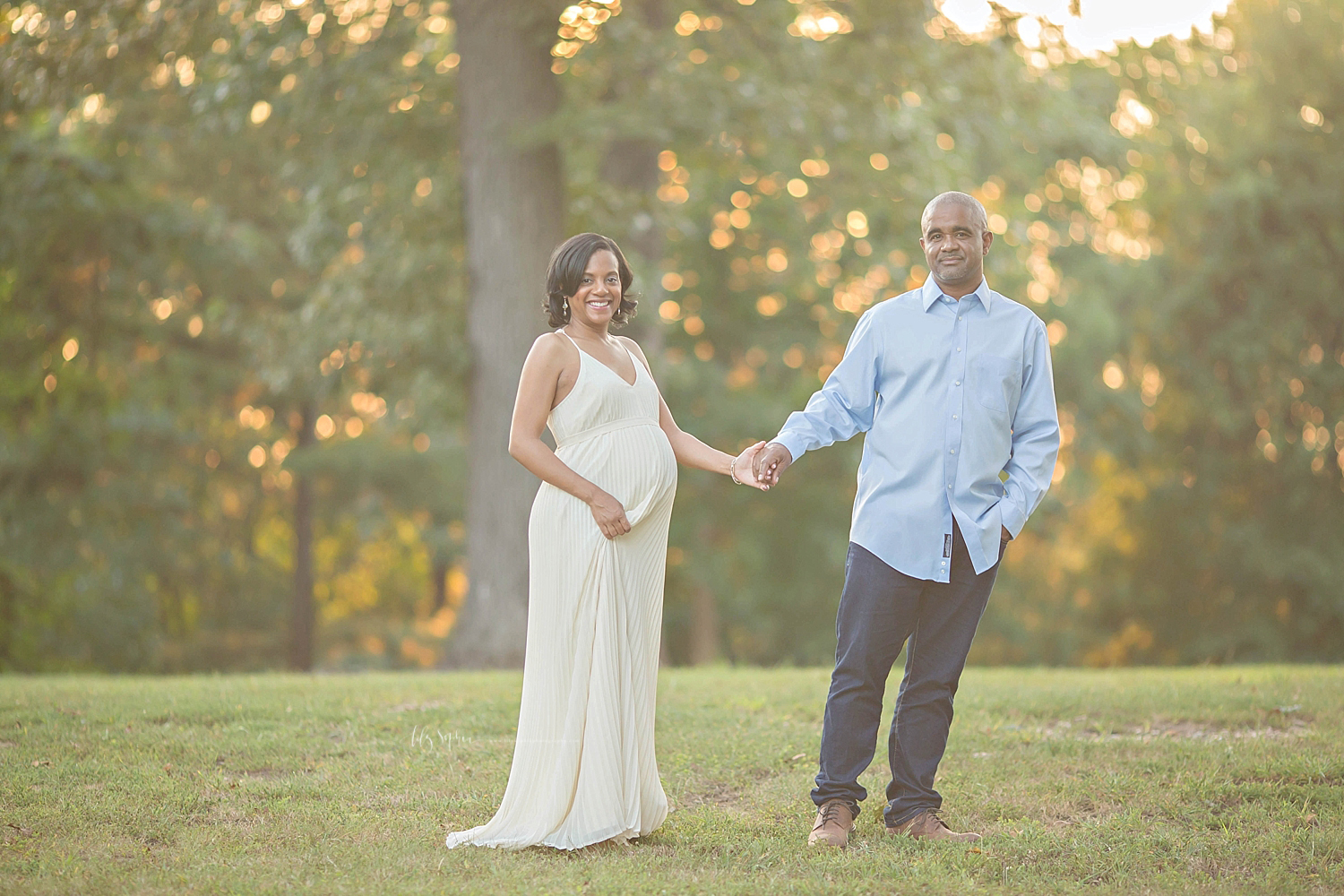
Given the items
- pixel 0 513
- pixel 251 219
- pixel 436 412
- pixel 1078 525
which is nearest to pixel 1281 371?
pixel 1078 525

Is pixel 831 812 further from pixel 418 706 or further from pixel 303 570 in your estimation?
pixel 303 570

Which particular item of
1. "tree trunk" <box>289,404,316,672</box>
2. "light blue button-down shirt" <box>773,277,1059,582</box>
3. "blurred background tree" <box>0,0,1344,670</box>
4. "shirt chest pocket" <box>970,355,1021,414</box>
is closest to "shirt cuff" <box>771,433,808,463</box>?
"light blue button-down shirt" <box>773,277,1059,582</box>

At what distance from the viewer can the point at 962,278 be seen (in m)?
4.73

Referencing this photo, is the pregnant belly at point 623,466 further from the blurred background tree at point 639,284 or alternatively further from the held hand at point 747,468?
the blurred background tree at point 639,284

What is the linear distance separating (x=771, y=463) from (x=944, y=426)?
66 cm

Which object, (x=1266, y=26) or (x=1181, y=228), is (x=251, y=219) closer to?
(x=1181, y=228)

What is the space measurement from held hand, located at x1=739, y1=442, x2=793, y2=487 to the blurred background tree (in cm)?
601

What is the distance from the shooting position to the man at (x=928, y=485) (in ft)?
15.2

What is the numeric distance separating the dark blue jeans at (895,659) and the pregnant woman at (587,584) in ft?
2.31

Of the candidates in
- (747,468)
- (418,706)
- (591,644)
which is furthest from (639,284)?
(591,644)

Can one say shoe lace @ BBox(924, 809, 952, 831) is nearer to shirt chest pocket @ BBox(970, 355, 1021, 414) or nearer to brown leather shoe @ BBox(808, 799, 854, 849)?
brown leather shoe @ BBox(808, 799, 854, 849)

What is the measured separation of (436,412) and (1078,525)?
1383 cm

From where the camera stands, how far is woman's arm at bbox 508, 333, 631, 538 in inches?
179

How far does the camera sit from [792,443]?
4789 millimetres
